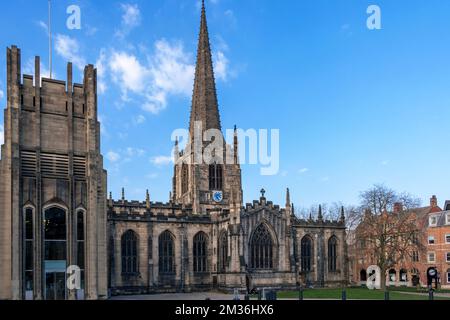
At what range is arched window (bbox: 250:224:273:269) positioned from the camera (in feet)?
178

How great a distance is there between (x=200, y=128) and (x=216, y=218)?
60.0ft

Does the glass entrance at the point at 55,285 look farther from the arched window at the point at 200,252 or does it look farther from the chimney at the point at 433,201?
the chimney at the point at 433,201

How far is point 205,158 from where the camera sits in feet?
227

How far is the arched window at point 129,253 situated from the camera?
5172 centimetres

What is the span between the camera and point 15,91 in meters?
37.6

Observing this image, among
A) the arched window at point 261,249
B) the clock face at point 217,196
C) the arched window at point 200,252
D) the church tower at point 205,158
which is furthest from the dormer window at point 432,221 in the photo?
the arched window at point 200,252

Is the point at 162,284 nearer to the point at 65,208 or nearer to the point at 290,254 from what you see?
the point at 290,254

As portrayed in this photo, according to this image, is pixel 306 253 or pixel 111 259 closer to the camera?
pixel 111 259

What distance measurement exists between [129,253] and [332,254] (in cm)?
2452

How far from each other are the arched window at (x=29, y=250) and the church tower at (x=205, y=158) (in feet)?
102

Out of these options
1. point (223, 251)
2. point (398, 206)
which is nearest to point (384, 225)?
point (398, 206)

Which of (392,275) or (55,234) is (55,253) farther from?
(392,275)

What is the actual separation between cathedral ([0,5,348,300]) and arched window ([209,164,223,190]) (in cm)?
14

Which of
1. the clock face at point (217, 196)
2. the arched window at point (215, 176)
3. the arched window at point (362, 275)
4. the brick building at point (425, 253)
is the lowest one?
the arched window at point (362, 275)
